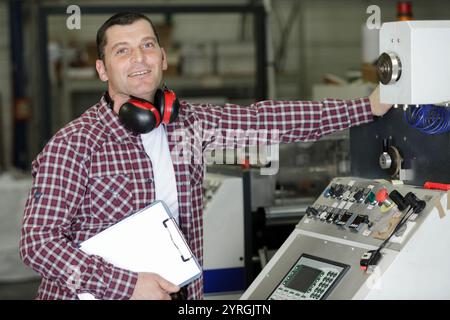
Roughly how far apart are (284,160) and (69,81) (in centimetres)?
362

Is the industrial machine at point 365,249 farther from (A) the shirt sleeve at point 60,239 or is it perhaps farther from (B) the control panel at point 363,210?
(A) the shirt sleeve at point 60,239

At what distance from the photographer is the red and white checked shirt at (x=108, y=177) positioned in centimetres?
174

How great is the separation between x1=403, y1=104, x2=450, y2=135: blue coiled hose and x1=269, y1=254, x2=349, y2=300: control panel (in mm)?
389

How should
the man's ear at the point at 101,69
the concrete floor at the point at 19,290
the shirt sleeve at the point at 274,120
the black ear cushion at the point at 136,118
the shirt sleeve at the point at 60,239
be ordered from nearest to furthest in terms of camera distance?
the shirt sleeve at the point at 60,239 < the black ear cushion at the point at 136,118 < the man's ear at the point at 101,69 < the shirt sleeve at the point at 274,120 < the concrete floor at the point at 19,290

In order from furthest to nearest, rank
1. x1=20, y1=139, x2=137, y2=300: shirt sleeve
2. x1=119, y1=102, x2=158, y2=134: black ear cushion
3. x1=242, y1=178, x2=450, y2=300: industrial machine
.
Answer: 1. x1=119, y1=102, x2=158, y2=134: black ear cushion
2. x1=20, y1=139, x2=137, y2=300: shirt sleeve
3. x1=242, y1=178, x2=450, y2=300: industrial machine

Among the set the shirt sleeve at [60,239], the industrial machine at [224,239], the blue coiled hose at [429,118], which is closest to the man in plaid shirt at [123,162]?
the shirt sleeve at [60,239]

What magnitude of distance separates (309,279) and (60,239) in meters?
0.61

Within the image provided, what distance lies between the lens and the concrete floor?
4691 mm

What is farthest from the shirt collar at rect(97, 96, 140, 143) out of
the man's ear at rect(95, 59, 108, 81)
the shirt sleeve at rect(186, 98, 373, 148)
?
the shirt sleeve at rect(186, 98, 373, 148)

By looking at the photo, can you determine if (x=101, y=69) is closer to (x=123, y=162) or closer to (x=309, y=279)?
(x=123, y=162)

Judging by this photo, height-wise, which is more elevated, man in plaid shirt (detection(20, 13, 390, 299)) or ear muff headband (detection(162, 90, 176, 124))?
ear muff headband (detection(162, 90, 176, 124))

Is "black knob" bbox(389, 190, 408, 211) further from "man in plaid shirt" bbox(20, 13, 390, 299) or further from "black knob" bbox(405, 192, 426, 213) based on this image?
"man in plaid shirt" bbox(20, 13, 390, 299)

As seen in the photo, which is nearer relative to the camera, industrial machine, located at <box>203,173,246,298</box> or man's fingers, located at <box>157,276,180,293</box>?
man's fingers, located at <box>157,276,180,293</box>

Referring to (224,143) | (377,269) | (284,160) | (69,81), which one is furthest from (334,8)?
(377,269)
